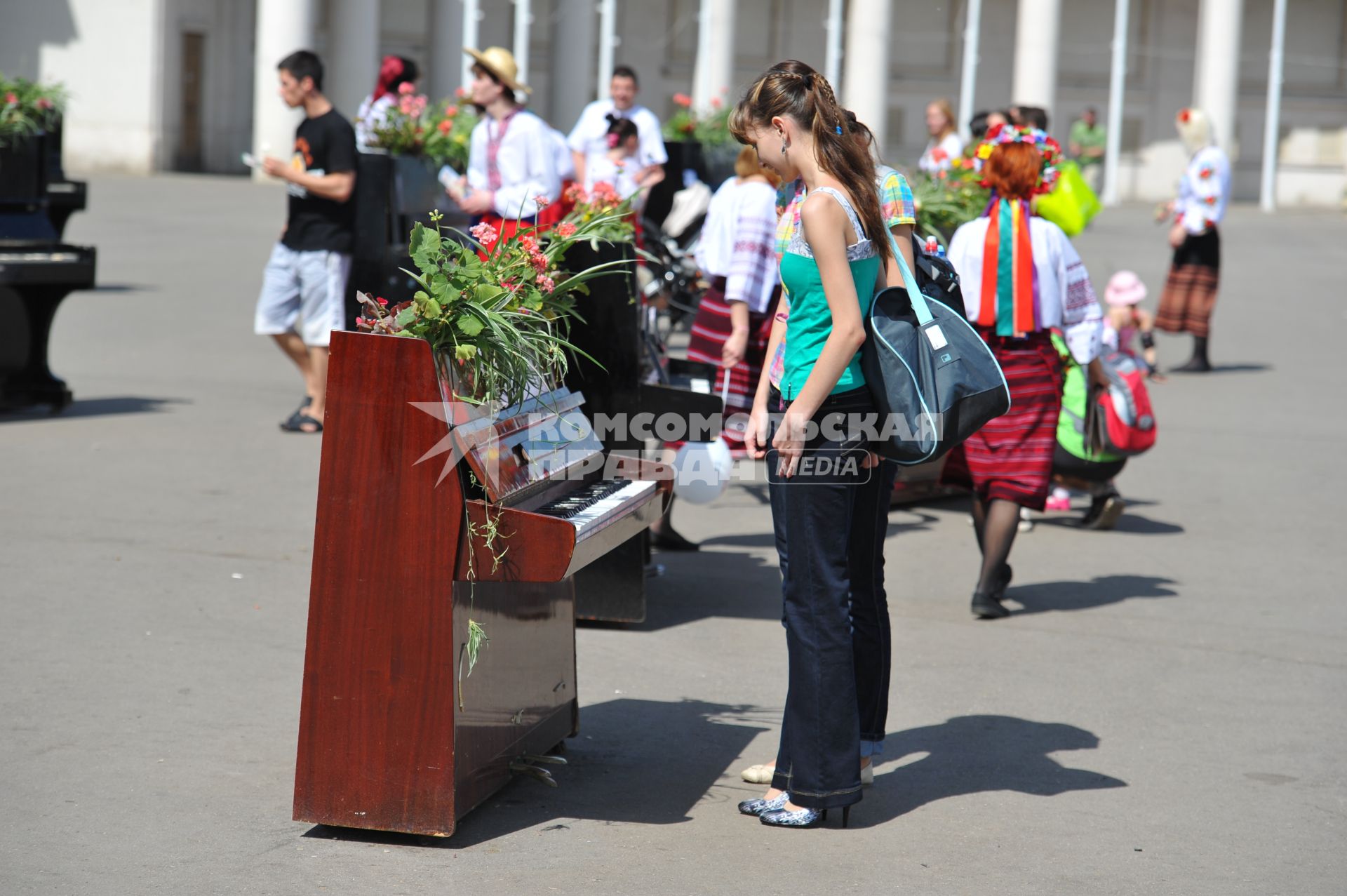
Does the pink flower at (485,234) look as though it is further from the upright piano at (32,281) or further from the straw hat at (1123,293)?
the straw hat at (1123,293)

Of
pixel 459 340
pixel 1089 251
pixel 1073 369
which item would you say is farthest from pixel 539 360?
pixel 1089 251

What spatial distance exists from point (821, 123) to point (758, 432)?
805mm

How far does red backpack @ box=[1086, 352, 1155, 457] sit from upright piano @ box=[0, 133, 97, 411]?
5.98 meters

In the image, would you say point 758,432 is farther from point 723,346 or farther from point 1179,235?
point 1179,235

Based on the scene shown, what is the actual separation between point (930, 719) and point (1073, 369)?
A: 136 inches

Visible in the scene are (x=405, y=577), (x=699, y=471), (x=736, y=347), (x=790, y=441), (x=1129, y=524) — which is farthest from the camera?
(x=1129, y=524)

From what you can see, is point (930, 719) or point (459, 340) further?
point (930, 719)

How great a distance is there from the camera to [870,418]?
3928 mm

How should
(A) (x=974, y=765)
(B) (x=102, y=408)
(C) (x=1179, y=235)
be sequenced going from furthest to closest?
(C) (x=1179, y=235)
(B) (x=102, y=408)
(A) (x=974, y=765)

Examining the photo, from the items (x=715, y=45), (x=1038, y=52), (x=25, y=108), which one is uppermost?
(x=1038, y=52)

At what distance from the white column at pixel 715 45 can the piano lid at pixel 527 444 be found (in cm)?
3600

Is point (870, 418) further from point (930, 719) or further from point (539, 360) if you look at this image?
point (930, 719)

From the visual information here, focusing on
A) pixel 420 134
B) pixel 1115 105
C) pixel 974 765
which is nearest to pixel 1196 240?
pixel 420 134

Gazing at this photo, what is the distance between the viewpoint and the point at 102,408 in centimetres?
985
